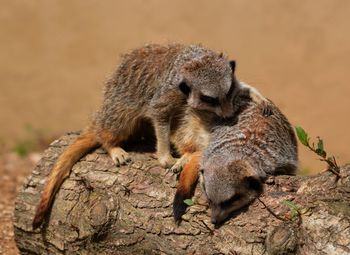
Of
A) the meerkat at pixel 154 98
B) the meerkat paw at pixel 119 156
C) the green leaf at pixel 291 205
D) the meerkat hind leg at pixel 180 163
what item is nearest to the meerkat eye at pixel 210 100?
the meerkat at pixel 154 98

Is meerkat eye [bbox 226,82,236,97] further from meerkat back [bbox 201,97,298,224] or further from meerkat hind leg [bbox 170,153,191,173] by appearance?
meerkat hind leg [bbox 170,153,191,173]

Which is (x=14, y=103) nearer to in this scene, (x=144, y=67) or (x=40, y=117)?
(x=40, y=117)

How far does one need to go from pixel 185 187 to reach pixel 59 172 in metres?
0.95

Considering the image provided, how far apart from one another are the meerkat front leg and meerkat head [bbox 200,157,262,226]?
0.62 m

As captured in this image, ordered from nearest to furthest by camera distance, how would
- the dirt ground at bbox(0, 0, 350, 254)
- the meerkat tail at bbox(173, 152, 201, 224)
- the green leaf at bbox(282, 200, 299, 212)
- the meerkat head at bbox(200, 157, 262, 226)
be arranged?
the green leaf at bbox(282, 200, 299, 212)
the meerkat head at bbox(200, 157, 262, 226)
the meerkat tail at bbox(173, 152, 201, 224)
the dirt ground at bbox(0, 0, 350, 254)

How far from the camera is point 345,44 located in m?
10.6

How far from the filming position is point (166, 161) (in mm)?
4387

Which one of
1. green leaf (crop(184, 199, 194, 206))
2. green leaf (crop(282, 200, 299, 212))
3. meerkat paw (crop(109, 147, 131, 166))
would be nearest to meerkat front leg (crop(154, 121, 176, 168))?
meerkat paw (crop(109, 147, 131, 166))

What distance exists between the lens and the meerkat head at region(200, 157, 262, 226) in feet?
12.2

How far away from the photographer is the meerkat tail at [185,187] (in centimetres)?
388

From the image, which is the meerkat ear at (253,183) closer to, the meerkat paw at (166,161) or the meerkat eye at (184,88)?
the meerkat paw at (166,161)

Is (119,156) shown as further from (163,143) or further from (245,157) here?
(245,157)

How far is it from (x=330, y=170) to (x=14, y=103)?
7644 millimetres

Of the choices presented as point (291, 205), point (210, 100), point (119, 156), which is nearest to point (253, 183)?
point (291, 205)
